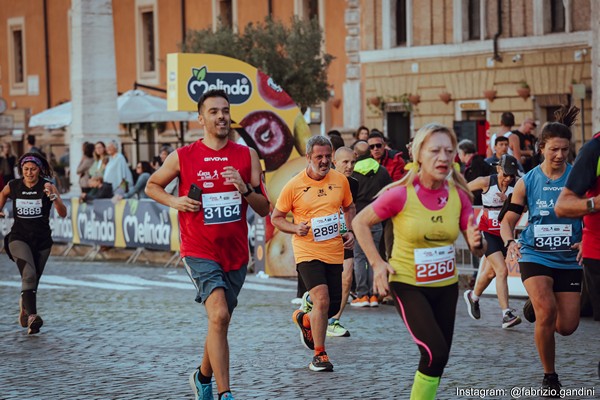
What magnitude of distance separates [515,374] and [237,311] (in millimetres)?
5404

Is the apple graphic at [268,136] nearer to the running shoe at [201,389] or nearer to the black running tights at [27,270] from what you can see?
the black running tights at [27,270]

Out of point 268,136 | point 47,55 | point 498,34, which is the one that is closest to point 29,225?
point 268,136

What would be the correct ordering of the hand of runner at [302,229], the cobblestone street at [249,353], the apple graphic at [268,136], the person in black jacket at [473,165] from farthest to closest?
the apple graphic at [268,136] → the person in black jacket at [473,165] → the hand of runner at [302,229] → the cobblestone street at [249,353]

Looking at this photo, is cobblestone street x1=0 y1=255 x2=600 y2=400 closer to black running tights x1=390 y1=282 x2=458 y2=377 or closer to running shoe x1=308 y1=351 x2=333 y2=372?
running shoe x1=308 y1=351 x2=333 y2=372

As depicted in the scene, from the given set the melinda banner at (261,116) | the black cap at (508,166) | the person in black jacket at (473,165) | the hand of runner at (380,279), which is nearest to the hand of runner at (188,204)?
the hand of runner at (380,279)

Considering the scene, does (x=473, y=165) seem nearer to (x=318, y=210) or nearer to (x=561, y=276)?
(x=318, y=210)

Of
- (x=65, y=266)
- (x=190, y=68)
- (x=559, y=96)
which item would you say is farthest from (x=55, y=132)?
(x=190, y=68)

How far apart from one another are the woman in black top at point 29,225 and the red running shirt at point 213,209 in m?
4.65

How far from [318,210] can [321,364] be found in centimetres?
152

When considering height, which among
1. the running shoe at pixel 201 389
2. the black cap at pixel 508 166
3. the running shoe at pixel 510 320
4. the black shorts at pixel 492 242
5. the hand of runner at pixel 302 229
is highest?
the black cap at pixel 508 166

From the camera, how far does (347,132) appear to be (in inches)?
1547

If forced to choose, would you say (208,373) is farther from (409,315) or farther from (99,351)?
(99,351)

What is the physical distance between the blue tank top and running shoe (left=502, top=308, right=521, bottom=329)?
360cm

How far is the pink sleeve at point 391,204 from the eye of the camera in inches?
304
